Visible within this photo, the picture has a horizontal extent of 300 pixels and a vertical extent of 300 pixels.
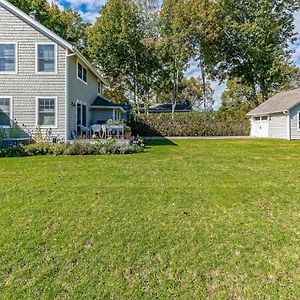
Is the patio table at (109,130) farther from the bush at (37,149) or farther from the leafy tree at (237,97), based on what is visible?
the leafy tree at (237,97)

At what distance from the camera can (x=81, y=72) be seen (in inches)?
661

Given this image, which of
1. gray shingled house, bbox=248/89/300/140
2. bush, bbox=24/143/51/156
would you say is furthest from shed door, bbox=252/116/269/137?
bush, bbox=24/143/51/156

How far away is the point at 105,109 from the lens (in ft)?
63.9

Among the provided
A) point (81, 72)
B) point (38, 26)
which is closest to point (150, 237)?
point (38, 26)

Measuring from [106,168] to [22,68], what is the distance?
9.05 metres

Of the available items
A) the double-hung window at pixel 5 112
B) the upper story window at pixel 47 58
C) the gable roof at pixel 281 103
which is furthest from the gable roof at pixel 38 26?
the gable roof at pixel 281 103

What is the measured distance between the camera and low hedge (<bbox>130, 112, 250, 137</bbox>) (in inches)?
974

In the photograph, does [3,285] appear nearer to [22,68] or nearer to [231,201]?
[231,201]

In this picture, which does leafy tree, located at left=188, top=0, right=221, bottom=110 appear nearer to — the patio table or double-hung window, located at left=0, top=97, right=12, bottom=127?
the patio table

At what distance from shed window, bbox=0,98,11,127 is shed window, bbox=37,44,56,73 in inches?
92.2

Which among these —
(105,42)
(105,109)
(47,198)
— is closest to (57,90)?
(105,109)

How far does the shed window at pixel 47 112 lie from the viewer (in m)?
14.0

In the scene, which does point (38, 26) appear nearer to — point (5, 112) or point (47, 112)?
point (47, 112)

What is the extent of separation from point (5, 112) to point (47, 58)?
352 centimetres
